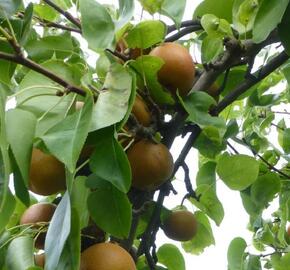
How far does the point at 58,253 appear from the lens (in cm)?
56

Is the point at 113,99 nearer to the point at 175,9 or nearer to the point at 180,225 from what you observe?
the point at 175,9

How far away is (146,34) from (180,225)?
316 millimetres

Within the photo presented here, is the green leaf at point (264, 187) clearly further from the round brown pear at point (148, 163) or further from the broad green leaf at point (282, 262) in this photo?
the round brown pear at point (148, 163)

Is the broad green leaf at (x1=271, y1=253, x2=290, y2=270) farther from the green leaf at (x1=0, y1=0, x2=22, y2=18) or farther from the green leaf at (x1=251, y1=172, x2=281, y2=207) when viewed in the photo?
the green leaf at (x1=0, y1=0, x2=22, y2=18)

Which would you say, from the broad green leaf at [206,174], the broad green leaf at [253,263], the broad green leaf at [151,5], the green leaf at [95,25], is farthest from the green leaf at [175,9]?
the broad green leaf at [253,263]

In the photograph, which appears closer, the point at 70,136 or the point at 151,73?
the point at 70,136

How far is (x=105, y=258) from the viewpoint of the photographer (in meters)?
0.64

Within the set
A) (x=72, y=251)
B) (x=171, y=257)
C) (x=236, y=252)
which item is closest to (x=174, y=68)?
(x=72, y=251)

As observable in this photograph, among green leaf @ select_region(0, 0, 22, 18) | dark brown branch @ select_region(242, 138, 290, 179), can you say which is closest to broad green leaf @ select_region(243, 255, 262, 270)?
dark brown branch @ select_region(242, 138, 290, 179)

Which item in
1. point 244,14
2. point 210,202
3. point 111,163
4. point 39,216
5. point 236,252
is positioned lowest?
point 236,252

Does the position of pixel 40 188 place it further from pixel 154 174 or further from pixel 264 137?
pixel 264 137

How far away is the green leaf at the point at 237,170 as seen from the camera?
880mm

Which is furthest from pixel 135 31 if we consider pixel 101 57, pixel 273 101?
Answer: pixel 273 101

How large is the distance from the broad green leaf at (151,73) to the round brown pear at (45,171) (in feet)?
0.45
